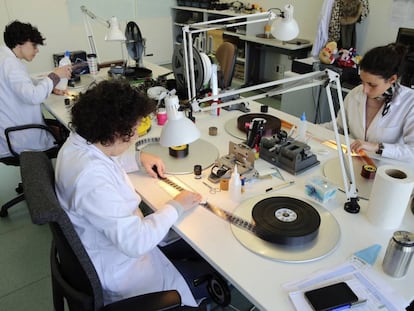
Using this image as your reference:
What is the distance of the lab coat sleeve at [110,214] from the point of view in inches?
40.0

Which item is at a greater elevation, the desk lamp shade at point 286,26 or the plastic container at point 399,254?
the desk lamp shade at point 286,26

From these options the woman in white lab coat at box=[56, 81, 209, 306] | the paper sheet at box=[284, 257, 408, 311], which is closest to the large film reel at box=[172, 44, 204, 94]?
the woman in white lab coat at box=[56, 81, 209, 306]

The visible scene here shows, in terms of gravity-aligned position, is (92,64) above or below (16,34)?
below

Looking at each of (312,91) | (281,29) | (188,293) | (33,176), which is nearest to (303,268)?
(188,293)

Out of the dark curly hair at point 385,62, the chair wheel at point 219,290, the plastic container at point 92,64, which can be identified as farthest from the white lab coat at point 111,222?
the plastic container at point 92,64

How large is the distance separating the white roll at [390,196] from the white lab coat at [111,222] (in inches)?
27.3

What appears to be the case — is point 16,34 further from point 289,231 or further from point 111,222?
point 289,231

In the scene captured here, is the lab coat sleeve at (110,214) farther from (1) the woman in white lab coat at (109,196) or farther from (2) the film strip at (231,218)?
(2) the film strip at (231,218)

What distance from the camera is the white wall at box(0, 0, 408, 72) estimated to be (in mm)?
3604

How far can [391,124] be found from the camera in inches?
69.3

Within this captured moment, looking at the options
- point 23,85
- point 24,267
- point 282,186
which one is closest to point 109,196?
point 282,186

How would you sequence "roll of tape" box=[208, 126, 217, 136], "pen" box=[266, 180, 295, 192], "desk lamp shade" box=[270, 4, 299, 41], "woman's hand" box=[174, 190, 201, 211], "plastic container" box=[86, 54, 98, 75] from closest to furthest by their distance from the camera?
"woman's hand" box=[174, 190, 201, 211] → "pen" box=[266, 180, 295, 192] → "desk lamp shade" box=[270, 4, 299, 41] → "roll of tape" box=[208, 126, 217, 136] → "plastic container" box=[86, 54, 98, 75]

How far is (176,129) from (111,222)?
0.39 m

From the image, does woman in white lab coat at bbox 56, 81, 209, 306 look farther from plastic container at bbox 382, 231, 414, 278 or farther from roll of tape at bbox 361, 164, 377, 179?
roll of tape at bbox 361, 164, 377, 179
